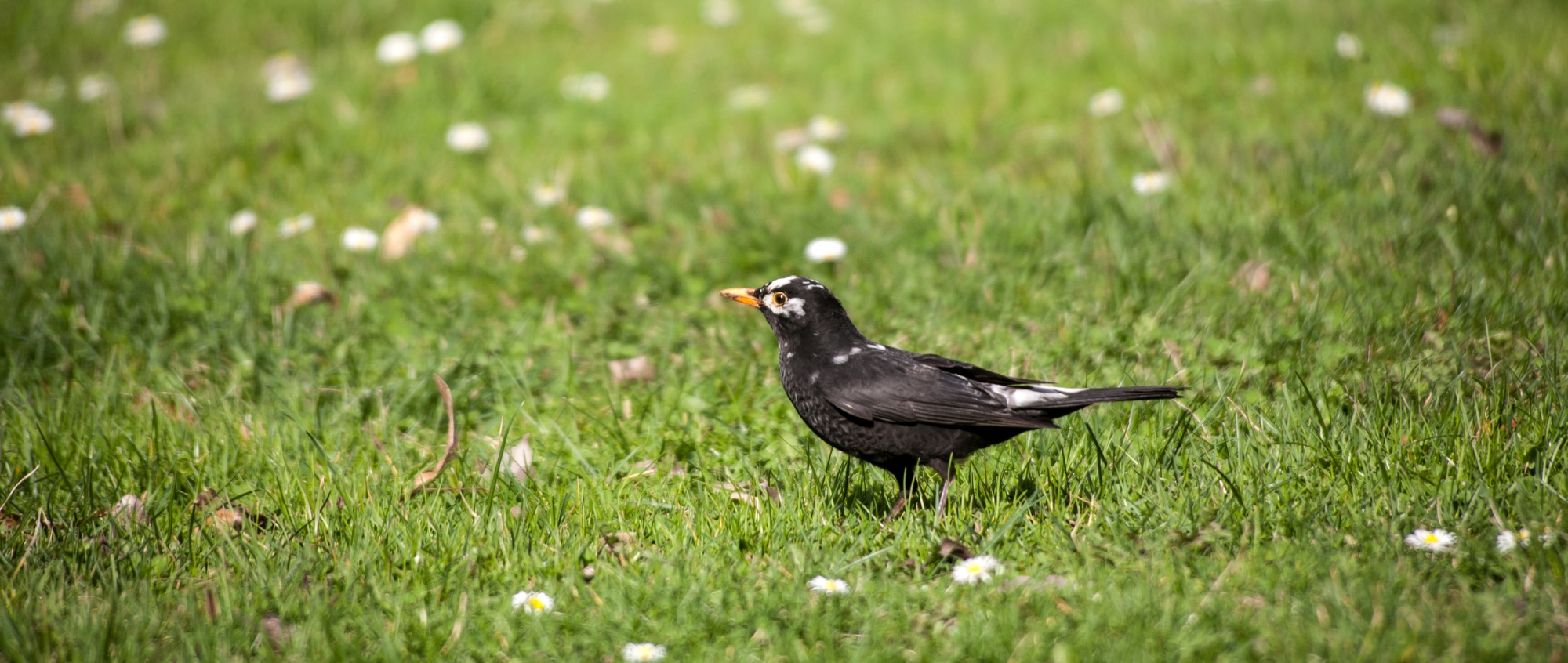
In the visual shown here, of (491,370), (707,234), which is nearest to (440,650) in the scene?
(491,370)

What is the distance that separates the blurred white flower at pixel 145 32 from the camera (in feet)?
27.9

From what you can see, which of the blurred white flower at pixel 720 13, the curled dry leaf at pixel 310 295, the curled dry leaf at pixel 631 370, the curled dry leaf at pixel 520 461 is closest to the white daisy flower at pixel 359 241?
the curled dry leaf at pixel 310 295

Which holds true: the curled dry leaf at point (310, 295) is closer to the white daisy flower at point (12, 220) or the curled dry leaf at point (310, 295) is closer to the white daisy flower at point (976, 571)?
the white daisy flower at point (12, 220)

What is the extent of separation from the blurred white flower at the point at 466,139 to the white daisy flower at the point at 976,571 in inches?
173

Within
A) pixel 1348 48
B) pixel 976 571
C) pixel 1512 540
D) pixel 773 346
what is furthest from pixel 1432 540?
pixel 1348 48

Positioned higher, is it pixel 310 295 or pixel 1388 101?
pixel 1388 101

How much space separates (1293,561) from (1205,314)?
1.66 meters

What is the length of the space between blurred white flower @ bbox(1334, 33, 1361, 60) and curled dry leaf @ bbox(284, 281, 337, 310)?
522 centimetres

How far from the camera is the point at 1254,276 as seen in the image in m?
4.71

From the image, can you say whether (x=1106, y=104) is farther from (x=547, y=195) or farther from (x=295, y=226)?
(x=295, y=226)

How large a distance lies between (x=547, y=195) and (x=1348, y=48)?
4274mm

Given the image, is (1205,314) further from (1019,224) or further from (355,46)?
(355,46)

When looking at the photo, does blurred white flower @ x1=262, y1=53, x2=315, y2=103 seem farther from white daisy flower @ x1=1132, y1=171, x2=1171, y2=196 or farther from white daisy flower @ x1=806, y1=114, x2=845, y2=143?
white daisy flower @ x1=1132, y1=171, x2=1171, y2=196

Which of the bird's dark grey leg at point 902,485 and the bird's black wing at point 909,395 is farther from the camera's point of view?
the bird's dark grey leg at point 902,485
